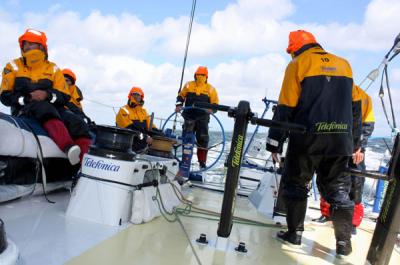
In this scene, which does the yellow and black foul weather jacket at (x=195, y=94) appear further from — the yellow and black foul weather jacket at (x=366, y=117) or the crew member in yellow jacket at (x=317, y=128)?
the crew member in yellow jacket at (x=317, y=128)

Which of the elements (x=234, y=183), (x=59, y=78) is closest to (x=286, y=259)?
(x=234, y=183)

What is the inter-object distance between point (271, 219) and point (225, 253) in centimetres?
131

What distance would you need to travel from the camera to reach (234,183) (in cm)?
173

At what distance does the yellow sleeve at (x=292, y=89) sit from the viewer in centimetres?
224

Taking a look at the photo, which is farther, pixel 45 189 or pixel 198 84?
pixel 198 84

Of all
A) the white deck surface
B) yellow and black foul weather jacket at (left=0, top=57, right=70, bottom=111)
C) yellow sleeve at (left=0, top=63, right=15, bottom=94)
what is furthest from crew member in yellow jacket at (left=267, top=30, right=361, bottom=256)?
yellow sleeve at (left=0, top=63, right=15, bottom=94)

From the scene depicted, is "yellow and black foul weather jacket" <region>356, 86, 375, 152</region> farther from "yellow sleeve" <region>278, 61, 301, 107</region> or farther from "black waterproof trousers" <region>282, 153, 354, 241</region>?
"yellow sleeve" <region>278, 61, 301, 107</region>

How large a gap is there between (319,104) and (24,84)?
7.42 feet

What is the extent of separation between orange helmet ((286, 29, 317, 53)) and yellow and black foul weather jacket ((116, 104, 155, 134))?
3507mm

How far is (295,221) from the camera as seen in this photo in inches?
96.3

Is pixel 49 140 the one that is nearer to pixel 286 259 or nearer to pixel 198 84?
pixel 286 259

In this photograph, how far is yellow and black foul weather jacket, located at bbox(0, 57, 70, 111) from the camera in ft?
9.91

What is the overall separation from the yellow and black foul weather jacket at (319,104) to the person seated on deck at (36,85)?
163 centimetres

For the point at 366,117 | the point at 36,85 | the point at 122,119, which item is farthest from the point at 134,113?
the point at 366,117
